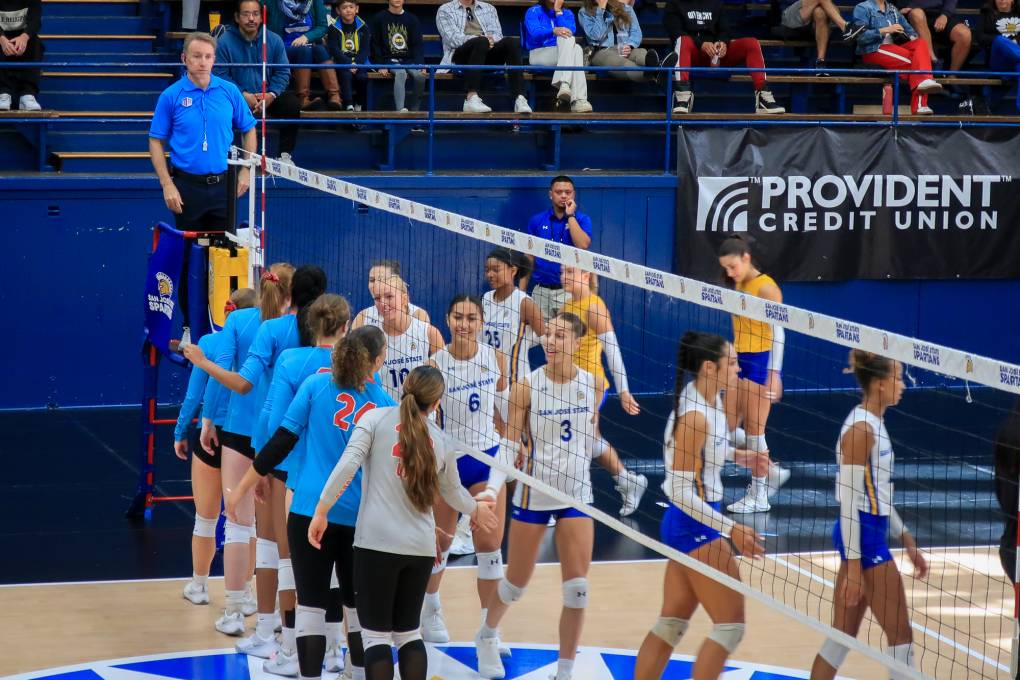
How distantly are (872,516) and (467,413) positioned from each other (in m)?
2.54

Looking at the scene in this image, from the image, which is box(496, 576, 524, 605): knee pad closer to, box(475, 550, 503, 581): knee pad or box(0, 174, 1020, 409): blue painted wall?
box(475, 550, 503, 581): knee pad

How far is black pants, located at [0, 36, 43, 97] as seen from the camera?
14.1 metres

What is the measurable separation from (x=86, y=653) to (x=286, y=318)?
2130 mm

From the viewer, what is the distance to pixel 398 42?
1497 centimetres

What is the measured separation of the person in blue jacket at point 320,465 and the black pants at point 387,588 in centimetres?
32

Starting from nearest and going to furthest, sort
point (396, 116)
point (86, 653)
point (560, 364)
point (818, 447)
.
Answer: point (560, 364)
point (86, 653)
point (818, 447)
point (396, 116)

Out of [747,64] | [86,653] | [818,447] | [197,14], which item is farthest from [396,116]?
[86,653]

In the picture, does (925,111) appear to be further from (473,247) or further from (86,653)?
(86,653)

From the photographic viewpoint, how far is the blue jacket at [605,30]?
1567 centimetres

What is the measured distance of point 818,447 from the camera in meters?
13.0

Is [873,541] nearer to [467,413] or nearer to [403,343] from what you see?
[467,413]

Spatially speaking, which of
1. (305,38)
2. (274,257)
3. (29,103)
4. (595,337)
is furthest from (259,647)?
(305,38)

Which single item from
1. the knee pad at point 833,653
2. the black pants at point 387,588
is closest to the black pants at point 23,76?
the black pants at point 387,588

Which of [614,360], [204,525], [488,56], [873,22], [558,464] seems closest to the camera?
[558,464]
